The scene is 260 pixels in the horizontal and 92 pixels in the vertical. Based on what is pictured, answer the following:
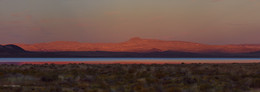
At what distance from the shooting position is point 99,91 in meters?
12.9

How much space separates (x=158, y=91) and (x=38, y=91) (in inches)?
218

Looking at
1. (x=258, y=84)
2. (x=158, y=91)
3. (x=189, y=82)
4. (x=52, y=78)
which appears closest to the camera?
(x=158, y=91)

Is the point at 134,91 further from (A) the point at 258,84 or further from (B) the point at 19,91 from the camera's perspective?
(A) the point at 258,84

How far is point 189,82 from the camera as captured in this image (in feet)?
55.2

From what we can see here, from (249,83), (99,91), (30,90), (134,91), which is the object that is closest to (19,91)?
(30,90)

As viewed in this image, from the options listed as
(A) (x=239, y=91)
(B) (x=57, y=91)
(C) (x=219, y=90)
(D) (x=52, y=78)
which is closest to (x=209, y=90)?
(C) (x=219, y=90)

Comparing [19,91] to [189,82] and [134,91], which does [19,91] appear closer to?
[134,91]

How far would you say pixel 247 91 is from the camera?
43.0 feet

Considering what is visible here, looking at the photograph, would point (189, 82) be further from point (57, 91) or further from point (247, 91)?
point (57, 91)

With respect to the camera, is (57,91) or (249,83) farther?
(249,83)

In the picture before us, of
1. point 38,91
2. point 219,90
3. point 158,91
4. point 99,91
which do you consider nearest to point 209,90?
point 219,90

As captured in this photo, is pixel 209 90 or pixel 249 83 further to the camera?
pixel 249 83

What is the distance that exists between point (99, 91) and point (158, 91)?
267 cm

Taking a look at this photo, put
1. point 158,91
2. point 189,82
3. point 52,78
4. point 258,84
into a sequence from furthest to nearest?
point 52,78 → point 189,82 → point 258,84 → point 158,91
